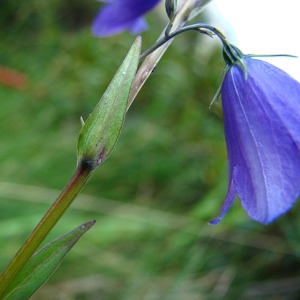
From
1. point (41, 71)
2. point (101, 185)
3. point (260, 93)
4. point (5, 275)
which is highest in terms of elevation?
point (260, 93)

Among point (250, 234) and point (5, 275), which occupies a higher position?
point (5, 275)

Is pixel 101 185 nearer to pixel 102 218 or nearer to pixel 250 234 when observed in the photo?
pixel 102 218

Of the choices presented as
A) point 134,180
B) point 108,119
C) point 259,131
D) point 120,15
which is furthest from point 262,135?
point 134,180

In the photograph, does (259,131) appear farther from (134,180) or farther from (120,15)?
(134,180)

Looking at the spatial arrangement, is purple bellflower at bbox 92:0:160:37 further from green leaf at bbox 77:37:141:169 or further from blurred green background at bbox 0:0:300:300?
Answer: blurred green background at bbox 0:0:300:300

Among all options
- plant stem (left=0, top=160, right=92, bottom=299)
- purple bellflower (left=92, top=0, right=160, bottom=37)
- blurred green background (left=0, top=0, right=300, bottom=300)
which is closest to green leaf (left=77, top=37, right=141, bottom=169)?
plant stem (left=0, top=160, right=92, bottom=299)

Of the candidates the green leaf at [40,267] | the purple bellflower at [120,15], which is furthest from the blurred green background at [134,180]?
the green leaf at [40,267]

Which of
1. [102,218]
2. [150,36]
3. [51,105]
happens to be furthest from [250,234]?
[150,36]
